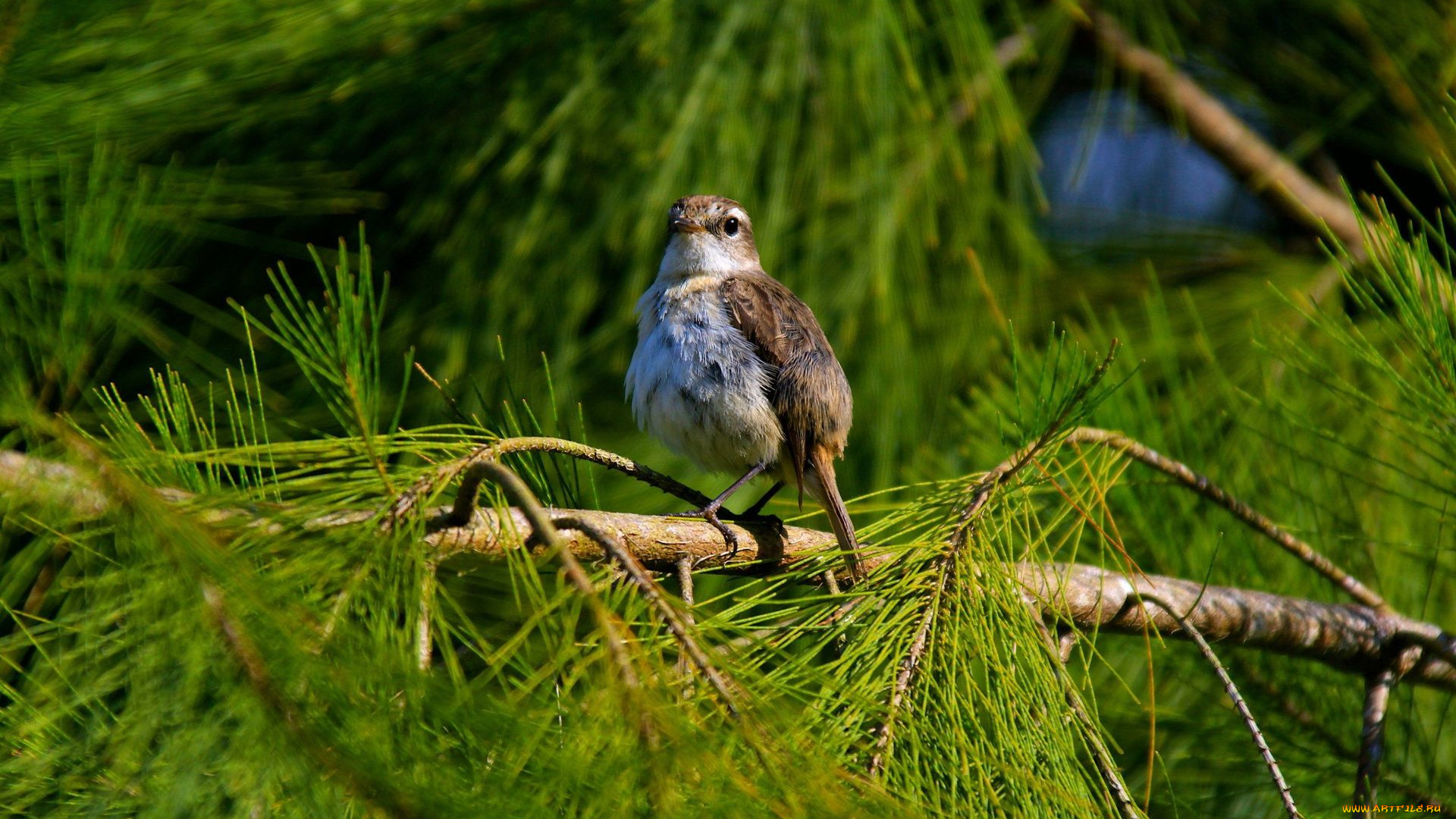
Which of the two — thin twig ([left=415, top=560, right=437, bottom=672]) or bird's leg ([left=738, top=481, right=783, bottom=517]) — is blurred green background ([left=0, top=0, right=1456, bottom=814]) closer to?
bird's leg ([left=738, top=481, right=783, bottom=517])

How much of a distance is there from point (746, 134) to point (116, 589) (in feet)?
8.80

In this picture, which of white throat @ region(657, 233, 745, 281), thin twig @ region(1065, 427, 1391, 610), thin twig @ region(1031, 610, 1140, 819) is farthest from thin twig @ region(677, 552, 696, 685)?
white throat @ region(657, 233, 745, 281)

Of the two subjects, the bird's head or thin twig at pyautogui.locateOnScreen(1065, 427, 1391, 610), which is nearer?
thin twig at pyautogui.locateOnScreen(1065, 427, 1391, 610)

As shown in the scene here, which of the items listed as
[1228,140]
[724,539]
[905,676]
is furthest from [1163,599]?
[1228,140]

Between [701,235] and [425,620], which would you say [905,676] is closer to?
[425,620]

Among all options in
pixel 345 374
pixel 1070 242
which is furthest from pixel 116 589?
pixel 1070 242

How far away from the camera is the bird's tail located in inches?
98.6

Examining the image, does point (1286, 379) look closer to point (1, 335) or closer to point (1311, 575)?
point (1311, 575)

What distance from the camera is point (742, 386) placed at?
129 inches

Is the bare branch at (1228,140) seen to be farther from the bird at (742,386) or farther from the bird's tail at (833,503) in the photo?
the bird's tail at (833,503)

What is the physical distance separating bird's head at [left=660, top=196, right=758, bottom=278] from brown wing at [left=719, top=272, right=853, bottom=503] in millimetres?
149

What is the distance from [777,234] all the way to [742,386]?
0.89m

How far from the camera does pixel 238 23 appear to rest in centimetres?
316

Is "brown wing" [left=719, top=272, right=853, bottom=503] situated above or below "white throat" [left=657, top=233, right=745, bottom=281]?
below
